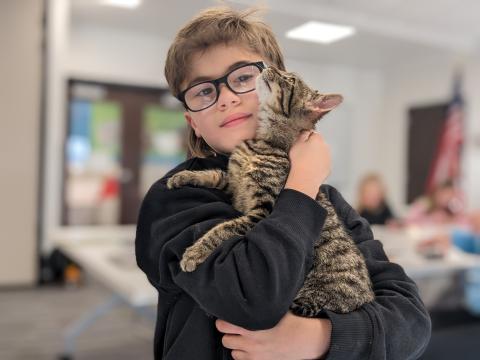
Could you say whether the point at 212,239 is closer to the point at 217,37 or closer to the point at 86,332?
the point at 217,37

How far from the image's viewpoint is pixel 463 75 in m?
3.66

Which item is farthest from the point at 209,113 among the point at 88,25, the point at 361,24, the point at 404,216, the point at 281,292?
the point at 404,216

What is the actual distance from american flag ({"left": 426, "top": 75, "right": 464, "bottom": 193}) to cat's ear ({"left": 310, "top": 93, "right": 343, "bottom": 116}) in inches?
119

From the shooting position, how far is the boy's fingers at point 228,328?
0.72m

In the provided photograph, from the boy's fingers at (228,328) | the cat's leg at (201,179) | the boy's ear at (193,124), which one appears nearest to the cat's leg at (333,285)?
the boy's fingers at (228,328)

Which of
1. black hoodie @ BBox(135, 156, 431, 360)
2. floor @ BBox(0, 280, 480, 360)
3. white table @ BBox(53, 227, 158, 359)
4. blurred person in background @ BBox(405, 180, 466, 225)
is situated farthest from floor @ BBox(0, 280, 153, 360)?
black hoodie @ BBox(135, 156, 431, 360)

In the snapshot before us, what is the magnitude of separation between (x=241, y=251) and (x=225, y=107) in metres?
0.29

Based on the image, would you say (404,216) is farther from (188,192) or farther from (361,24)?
(188,192)

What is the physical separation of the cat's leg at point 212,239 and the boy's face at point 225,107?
0.58 ft

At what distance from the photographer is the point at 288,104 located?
3.26 ft

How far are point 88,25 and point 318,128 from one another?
2.13m

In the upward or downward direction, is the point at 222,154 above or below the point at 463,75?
below

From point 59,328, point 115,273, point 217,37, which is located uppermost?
point 217,37

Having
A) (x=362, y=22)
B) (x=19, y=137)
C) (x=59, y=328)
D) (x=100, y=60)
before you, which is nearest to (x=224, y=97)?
(x=362, y=22)
